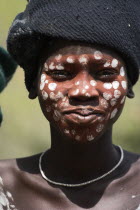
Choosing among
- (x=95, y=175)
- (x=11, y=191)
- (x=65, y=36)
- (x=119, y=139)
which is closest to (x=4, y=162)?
(x=11, y=191)

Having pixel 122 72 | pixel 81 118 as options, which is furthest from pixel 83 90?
pixel 122 72

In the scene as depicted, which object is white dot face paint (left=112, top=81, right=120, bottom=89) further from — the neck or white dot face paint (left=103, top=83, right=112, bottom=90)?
the neck

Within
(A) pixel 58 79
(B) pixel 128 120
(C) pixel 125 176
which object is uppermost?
(A) pixel 58 79

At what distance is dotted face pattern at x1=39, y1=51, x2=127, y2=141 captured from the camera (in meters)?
3.58

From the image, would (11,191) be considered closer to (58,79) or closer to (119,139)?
(58,79)

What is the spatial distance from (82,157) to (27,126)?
2893 mm

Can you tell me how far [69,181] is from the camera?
3842 mm

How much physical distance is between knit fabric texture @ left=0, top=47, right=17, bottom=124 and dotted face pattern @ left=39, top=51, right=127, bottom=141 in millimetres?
404

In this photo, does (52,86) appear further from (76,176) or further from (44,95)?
(76,176)

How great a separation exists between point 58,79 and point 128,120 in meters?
3.01

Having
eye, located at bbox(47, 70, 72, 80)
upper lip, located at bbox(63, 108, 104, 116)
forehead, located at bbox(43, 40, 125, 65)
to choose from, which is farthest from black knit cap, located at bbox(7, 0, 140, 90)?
upper lip, located at bbox(63, 108, 104, 116)

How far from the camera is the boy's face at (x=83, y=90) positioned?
3.58 metres

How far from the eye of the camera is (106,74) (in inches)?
144

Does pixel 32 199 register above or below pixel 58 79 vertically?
below
